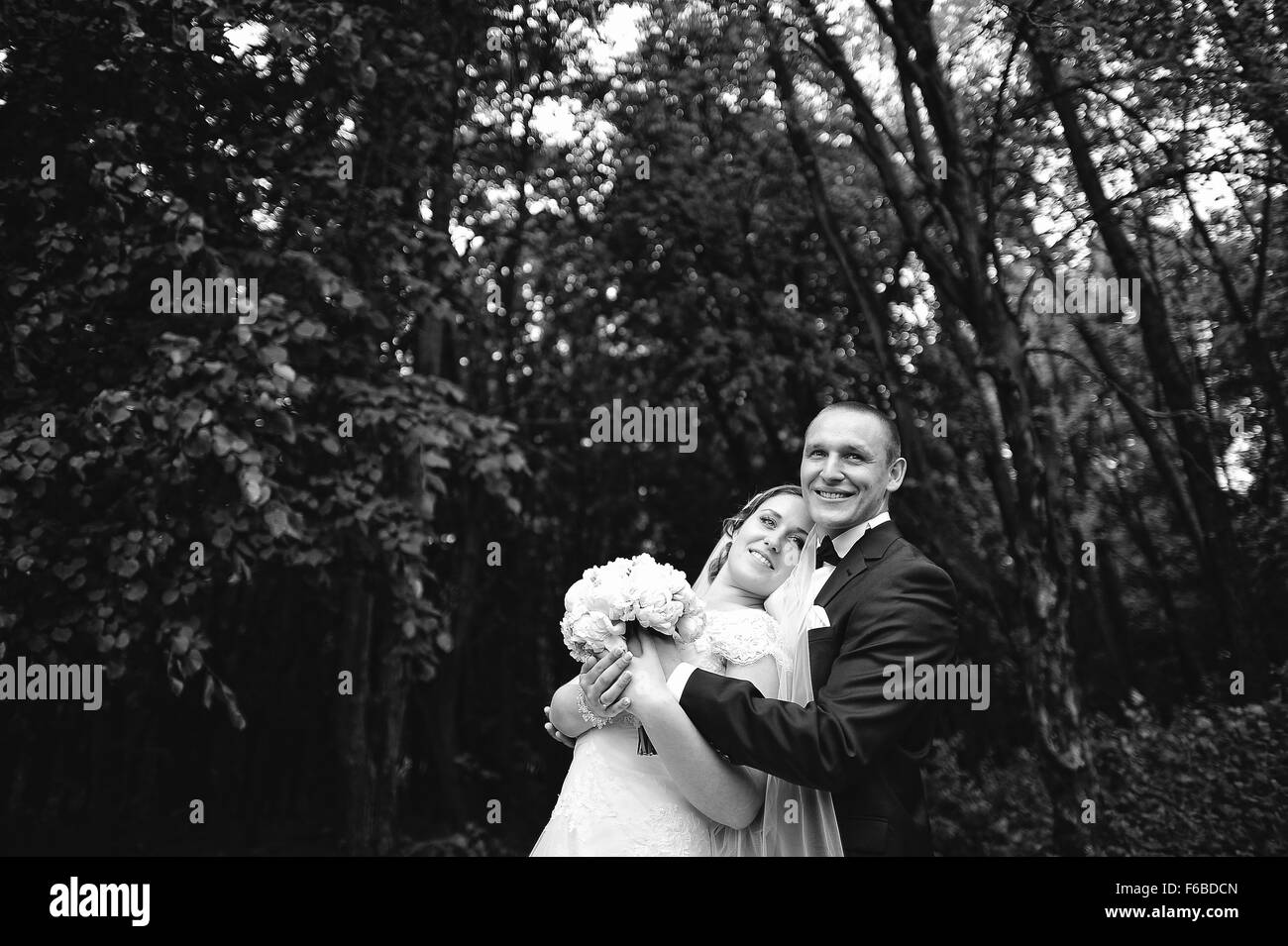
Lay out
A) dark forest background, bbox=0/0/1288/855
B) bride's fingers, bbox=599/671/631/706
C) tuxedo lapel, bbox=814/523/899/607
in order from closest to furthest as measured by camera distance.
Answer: bride's fingers, bbox=599/671/631/706
tuxedo lapel, bbox=814/523/899/607
dark forest background, bbox=0/0/1288/855

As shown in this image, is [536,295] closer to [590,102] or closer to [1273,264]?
[590,102]

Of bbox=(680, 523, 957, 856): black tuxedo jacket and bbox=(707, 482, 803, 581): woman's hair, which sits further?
bbox=(707, 482, 803, 581): woman's hair

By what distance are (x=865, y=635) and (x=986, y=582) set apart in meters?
6.15

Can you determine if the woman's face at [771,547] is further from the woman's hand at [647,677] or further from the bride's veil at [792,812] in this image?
the woman's hand at [647,677]

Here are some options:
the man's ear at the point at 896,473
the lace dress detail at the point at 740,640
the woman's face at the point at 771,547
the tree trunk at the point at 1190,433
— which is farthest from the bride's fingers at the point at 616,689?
the tree trunk at the point at 1190,433

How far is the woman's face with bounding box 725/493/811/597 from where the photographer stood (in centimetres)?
252

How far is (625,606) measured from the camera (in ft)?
7.12

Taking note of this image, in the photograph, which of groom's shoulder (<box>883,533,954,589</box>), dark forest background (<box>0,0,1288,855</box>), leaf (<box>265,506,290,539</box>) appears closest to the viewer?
groom's shoulder (<box>883,533,954,589</box>)

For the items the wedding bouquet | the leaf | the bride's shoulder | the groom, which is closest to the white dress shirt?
the groom

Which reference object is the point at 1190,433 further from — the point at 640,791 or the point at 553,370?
the point at 640,791

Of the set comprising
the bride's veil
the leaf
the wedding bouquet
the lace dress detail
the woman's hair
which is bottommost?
the bride's veil

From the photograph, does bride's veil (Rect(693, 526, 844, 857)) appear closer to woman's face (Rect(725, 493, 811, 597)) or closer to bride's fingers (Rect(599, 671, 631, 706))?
woman's face (Rect(725, 493, 811, 597))

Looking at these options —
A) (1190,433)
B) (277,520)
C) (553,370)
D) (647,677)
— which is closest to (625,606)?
(647,677)

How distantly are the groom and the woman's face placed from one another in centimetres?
5
